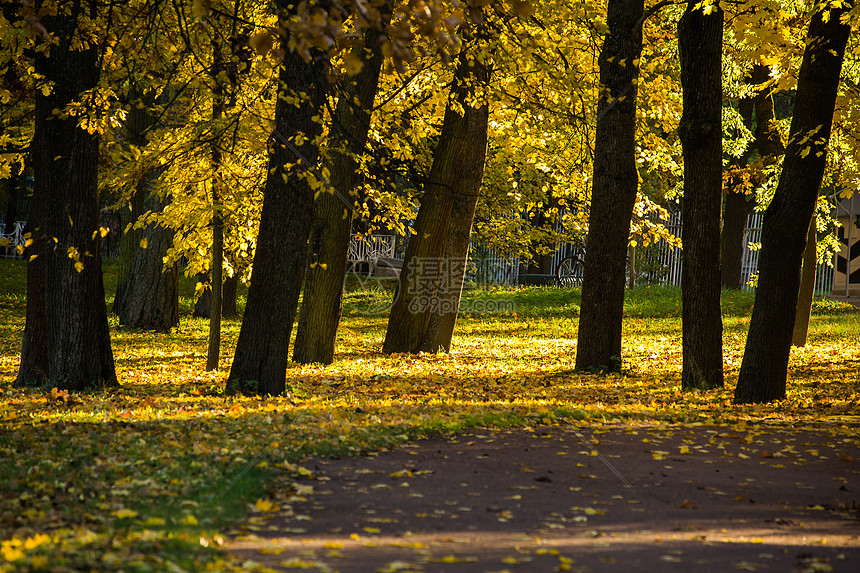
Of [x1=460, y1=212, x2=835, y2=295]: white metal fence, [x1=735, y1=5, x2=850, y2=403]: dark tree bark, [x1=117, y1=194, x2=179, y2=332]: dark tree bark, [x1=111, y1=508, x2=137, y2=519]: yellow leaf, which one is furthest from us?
[x1=460, y1=212, x2=835, y2=295]: white metal fence

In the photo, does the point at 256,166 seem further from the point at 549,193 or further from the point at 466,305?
the point at 549,193

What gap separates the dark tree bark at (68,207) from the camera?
8.84 metres

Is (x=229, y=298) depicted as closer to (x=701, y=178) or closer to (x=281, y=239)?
(x=281, y=239)

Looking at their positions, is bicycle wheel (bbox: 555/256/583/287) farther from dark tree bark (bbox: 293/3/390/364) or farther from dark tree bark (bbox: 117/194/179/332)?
dark tree bark (bbox: 293/3/390/364)

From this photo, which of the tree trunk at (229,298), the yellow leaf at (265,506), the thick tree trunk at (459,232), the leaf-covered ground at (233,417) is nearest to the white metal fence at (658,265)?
the tree trunk at (229,298)

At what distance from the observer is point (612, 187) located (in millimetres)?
11664

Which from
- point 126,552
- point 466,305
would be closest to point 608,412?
point 126,552

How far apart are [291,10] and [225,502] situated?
4.91 metres

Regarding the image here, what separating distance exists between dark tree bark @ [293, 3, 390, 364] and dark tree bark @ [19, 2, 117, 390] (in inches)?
135

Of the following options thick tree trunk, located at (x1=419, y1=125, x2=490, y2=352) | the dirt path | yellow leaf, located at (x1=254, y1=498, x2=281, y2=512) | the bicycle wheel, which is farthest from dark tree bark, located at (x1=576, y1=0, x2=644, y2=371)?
the bicycle wheel

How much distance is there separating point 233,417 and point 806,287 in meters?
11.9

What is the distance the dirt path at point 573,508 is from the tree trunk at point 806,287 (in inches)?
333

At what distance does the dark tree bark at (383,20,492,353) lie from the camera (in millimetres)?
14031

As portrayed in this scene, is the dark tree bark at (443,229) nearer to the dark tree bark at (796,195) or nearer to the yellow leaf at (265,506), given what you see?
the dark tree bark at (796,195)
